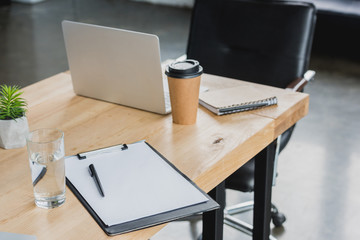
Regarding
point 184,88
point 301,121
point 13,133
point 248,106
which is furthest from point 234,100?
point 301,121

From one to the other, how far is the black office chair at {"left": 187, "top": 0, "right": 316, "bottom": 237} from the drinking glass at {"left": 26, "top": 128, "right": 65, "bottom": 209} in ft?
3.67

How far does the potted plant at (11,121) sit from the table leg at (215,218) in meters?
0.52

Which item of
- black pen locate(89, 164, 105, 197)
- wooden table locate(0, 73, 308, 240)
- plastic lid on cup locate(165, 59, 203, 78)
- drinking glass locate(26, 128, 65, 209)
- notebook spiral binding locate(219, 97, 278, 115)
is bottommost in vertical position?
wooden table locate(0, 73, 308, 240)

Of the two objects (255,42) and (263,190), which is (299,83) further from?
(263,190)

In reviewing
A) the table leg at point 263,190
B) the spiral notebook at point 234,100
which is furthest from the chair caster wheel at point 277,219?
the spiral notebook at point 234,100

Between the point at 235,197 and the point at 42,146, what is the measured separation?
1.56 m

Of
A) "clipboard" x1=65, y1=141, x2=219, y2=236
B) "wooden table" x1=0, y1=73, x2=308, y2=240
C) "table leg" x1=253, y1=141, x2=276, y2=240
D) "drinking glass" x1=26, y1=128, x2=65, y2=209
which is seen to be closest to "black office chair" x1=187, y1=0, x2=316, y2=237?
→ "table leg" x1=253, y1=141, x2=276, y2=240

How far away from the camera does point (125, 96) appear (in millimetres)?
1596

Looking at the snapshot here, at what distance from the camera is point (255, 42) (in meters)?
2.23

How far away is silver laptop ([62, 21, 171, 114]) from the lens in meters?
1.47

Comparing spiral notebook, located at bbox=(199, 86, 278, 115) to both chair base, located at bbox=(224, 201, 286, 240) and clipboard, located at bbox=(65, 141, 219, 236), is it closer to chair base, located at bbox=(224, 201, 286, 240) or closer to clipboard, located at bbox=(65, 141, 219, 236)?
clipboard, located at bbox=(65, 141, 219, 236)

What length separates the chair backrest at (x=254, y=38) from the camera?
2.15 metres

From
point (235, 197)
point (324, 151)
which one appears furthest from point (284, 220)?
point (324, 151)

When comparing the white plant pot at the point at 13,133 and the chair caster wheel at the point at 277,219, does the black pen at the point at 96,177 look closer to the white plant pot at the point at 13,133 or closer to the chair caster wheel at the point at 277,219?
the white plant pot at the point at 13,133
